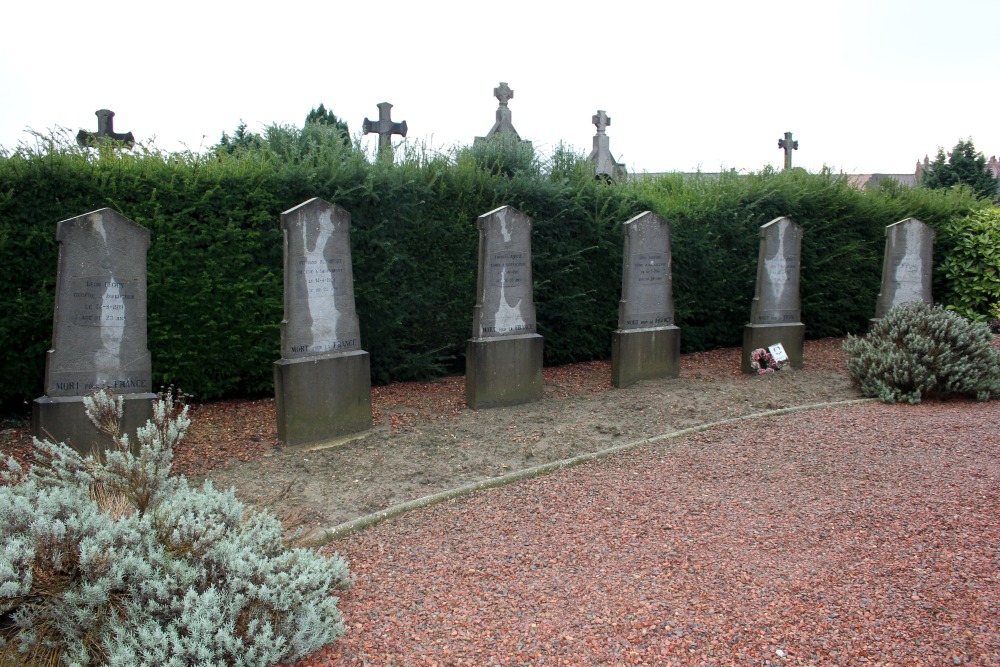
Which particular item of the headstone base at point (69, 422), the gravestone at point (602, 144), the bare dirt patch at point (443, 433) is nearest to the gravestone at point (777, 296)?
the bare dirt patch at point (443, 433)

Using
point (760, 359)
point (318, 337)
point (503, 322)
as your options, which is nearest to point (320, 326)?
point (318, 337)

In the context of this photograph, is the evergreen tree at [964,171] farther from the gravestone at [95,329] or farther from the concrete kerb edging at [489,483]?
the gravestone at [95,329]

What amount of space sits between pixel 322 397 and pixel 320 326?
0.59 m

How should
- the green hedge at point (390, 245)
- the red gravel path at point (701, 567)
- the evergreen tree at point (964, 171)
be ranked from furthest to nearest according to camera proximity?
the evergreen tree at point (964, 171) < the green hedge at point (390, 245) < the red gravel path at point (701, 567)

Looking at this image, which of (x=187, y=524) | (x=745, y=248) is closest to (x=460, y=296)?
(x=745, y=248)

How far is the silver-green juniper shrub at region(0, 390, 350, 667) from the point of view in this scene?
2.38 m

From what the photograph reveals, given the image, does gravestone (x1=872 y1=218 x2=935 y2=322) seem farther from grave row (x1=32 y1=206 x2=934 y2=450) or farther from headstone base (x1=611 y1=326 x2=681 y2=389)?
headstone base (x1=611 y1=326 x2=681 y2=389)

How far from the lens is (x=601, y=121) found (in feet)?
67.7

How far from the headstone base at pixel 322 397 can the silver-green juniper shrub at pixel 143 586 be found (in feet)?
8.72

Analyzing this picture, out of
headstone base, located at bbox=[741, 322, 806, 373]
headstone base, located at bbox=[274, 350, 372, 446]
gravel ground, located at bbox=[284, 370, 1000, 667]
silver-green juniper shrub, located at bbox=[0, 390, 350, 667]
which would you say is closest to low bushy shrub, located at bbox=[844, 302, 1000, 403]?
headstone base, located at bbox=[741, 322, 806, 373]

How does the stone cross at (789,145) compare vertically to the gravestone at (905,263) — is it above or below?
above

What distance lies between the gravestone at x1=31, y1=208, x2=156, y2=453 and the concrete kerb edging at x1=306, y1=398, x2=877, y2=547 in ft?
7.47

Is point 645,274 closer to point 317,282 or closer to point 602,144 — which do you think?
point 317,282

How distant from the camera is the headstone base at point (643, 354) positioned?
7.69 metres
